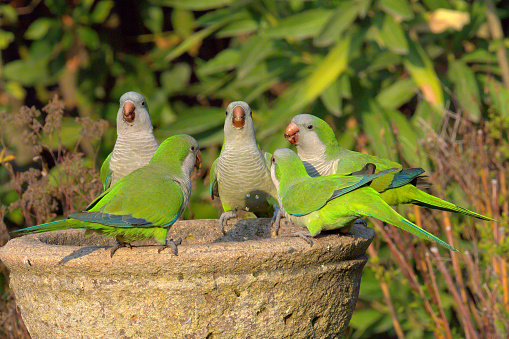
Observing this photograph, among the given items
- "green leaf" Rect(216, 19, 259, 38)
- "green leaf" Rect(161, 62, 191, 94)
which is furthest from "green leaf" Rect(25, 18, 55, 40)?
"green leaf" Rect(216, 19, 259, 38)

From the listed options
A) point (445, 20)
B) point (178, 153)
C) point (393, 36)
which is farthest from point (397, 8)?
point (178, 153)

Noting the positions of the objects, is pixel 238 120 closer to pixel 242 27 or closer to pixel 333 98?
pixel 333 98

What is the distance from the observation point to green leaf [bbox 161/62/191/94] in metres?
4.84

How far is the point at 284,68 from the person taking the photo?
3830mm

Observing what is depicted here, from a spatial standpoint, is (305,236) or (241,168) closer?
(305,236)

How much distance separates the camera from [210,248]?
158cm

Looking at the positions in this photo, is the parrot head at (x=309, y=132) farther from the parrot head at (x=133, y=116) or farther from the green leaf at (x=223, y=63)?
the green leaf at (x=223, y=63)

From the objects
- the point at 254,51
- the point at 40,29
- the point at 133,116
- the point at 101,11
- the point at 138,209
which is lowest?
the point at 138,209

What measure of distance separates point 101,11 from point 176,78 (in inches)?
34.9

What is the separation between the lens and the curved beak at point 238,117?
2.21 metres

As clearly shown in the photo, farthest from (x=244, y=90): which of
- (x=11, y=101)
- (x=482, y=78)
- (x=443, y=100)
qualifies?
(x=11, y=101)

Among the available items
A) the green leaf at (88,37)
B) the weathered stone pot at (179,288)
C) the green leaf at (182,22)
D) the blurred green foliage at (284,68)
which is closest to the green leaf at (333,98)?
the blurred green foliage at (284,68)

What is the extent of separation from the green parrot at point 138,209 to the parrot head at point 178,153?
0.05 meters

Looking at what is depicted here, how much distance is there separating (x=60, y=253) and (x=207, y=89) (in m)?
2.98
